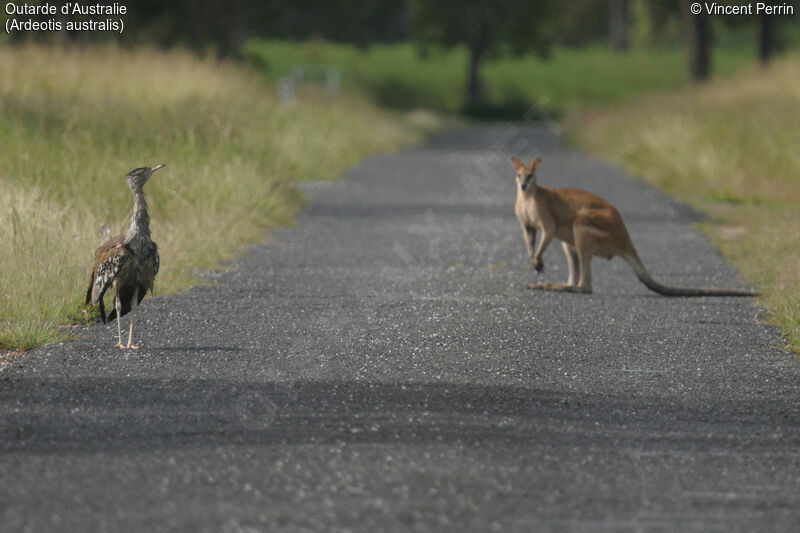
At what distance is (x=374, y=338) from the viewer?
335 inches

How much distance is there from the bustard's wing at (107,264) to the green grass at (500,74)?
47.0 metres

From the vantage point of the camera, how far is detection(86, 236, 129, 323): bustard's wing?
7.66 m

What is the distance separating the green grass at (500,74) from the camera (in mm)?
61000

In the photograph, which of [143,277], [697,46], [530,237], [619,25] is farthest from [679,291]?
[619,25]

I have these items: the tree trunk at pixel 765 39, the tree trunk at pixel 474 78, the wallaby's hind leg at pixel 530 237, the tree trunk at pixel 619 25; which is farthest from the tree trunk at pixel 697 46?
the tree trunk at pixel 619 25

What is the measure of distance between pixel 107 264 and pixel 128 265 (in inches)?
4.6

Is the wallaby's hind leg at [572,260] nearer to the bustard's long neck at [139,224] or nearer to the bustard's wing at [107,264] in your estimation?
the bustard's long neck at [139,224]

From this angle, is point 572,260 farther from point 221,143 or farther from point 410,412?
point 221,143

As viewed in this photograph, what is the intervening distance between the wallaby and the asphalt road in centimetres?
19

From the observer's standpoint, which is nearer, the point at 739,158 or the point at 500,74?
the point at 739,158

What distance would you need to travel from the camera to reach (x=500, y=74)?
7575 cm

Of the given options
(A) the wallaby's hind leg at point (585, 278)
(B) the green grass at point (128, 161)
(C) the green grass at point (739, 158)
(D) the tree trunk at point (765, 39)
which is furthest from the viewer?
(D) the tree trunk at point (765, 39)

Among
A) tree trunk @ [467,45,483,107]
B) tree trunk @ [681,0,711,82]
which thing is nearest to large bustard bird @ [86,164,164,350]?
tree trunk @ [681,0,711,82]

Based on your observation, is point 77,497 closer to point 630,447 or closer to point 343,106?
point 630,447
